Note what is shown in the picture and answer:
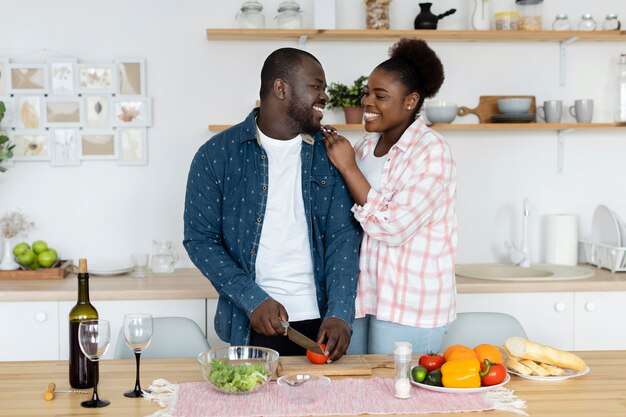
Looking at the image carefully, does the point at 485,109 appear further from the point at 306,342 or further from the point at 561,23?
the point at 306,342

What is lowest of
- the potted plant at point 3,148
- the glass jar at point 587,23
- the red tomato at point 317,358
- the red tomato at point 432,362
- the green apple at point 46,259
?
the red tomato at point 317,358

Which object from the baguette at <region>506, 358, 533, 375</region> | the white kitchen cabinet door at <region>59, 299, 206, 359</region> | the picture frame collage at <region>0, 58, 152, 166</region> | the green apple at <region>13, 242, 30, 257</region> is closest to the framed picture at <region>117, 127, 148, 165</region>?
the picture frame collage at <region>0, 58, 152, 166</region>

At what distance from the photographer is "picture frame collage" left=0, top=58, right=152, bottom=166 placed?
11.4 ft

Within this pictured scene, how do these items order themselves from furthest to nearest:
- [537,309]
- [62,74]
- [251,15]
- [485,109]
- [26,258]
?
[485,109] < [62,74] < [251,15] < [26,258] < [537,309]

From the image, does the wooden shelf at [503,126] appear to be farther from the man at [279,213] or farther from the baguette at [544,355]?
the baguette at [544,355]

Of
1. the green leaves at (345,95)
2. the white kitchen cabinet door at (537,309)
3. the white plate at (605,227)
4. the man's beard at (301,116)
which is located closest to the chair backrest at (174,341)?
the man's beard at (301,116)

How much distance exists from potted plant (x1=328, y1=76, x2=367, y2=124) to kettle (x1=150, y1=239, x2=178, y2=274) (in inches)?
37.6

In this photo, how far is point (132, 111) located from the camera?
3494mm

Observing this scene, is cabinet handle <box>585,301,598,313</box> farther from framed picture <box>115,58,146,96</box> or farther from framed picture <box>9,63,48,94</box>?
framed picture <box>9,63,48,94</box>

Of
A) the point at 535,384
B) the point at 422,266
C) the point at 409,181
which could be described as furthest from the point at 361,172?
the point at 535,384

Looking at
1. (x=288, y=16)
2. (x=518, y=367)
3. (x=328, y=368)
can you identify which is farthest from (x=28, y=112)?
(x=518, y=367)

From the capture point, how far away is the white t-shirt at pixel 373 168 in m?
2.38

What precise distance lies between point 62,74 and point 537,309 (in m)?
2.28

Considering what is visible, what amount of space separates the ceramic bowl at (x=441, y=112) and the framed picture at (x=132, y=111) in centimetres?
125
